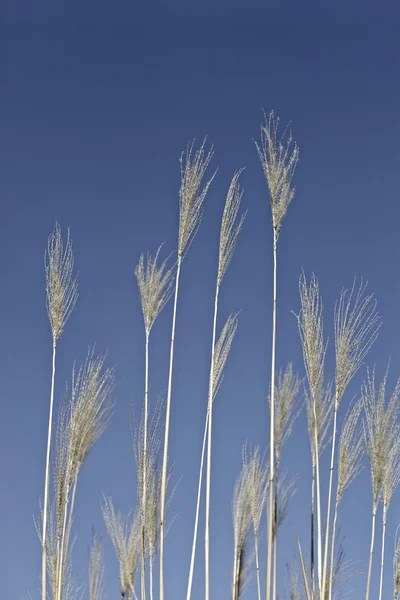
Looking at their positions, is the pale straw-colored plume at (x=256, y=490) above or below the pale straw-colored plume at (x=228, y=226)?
below

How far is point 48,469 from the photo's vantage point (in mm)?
3949

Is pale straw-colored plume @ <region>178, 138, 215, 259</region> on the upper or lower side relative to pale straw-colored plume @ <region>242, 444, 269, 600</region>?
upper

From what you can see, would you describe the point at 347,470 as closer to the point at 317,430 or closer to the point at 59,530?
the point at 317,430

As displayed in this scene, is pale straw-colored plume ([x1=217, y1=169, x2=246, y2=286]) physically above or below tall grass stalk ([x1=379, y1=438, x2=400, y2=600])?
above

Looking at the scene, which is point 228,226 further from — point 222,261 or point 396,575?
point 396,575

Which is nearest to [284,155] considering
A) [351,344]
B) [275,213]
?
[275,213]

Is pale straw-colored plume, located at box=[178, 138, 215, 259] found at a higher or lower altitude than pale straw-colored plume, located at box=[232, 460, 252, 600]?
higher

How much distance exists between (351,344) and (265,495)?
1.34 m

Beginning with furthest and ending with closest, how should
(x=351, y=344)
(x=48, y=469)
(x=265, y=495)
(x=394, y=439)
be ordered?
(x=265, y=495)
(x=394, y=439)
(x=351, y=344)
(x=48, y=469)

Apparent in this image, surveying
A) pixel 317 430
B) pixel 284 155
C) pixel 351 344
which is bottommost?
pixel 317 430

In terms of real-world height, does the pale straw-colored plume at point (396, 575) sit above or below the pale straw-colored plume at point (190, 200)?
below

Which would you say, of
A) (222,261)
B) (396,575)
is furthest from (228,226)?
(396,575)

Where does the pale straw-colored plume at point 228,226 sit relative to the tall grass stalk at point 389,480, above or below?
above

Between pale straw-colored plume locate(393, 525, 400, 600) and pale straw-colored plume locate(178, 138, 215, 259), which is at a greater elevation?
pale straw-colored plume locate(178, 138, 215, 259)
